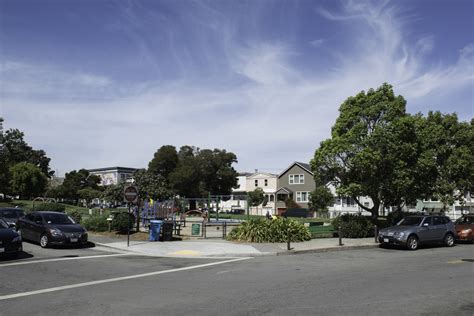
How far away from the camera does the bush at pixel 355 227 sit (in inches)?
906

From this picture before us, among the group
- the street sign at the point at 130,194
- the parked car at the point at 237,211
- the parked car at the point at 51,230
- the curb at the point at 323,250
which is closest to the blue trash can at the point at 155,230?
the street sign at the point at 130,194

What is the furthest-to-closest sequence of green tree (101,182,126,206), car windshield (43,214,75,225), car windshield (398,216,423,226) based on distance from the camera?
green tree (101,182,126,206) → car windshield (398,216,423,226) → car windshield (43,214,75,225)

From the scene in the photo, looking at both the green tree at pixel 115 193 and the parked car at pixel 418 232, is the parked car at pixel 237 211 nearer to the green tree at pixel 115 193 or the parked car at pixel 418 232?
the green tree at pixel 115 193

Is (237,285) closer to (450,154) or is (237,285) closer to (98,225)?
(98,225)

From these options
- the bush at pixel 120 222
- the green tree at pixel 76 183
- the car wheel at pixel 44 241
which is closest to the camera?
the car wheel at pixel 44 241

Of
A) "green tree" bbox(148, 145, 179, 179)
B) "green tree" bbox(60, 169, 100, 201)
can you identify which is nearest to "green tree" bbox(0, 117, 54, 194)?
"green tree" bbox(60, 169, 100, 201)

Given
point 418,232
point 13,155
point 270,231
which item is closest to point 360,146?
point 418,232

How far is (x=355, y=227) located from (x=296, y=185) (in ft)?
142

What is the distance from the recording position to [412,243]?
19.0m

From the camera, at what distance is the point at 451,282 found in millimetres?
10453

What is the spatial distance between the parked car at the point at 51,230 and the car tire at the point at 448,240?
16.3 m

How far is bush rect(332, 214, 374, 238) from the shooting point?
23.0 metres

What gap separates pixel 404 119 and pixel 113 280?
17.0 meters

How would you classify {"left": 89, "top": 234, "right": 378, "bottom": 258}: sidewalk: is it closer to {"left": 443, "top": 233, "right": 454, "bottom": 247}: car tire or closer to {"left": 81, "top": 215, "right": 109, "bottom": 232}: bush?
{"left": 81, "top": 215, "right": 109, "bottom": 232}: bush
